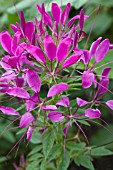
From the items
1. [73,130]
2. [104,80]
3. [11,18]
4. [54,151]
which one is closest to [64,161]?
[54,151]

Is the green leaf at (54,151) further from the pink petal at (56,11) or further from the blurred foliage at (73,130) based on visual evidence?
the pink petal at (56,11)

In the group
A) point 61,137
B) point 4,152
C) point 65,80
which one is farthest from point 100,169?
point 65,80

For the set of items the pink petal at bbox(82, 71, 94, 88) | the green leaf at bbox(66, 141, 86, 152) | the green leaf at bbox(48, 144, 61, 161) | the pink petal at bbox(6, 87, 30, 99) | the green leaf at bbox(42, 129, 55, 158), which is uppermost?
the pink petal at bbox(6, 87, 30, 99)

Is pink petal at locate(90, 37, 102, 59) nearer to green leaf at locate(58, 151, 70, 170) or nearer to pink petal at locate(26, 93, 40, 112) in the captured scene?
pink petal at locate(26, 93, 40, 112)

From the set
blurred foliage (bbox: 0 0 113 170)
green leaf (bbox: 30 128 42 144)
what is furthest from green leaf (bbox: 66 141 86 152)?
green leaf (bbox: 30 128 42 144)

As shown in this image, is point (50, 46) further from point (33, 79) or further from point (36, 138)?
point (36, 138)

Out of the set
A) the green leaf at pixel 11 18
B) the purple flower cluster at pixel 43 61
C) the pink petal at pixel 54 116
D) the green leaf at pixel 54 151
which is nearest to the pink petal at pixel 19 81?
the purple flower cluster at pixel 43 61
